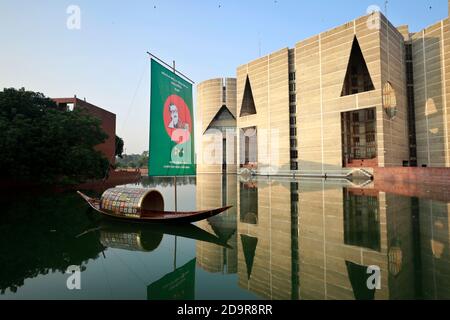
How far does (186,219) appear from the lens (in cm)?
1022

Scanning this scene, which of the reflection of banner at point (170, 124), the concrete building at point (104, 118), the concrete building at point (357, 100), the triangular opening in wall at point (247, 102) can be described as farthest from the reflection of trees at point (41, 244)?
the triangular opening in wall at point (247, 102)

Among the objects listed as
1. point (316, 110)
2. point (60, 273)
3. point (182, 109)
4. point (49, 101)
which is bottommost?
point (60, 273)

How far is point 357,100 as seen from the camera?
41969 millimetres

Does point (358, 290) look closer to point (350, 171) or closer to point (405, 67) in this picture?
point (350, 171)

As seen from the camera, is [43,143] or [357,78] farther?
[357,78]

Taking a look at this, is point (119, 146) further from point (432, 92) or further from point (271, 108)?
point (432, 92)

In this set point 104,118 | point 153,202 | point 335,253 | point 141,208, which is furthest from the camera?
point 104,118

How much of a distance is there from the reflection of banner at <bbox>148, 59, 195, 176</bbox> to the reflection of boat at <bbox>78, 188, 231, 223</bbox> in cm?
179

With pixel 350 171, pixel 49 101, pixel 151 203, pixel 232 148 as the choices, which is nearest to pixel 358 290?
pixel 151 203

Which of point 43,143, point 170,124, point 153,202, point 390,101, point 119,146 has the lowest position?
point 153,202

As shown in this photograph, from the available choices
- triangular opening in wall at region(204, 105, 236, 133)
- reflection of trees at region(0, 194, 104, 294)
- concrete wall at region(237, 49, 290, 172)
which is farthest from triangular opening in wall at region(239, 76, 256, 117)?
reflection of trees at region(0, 194, 104, 294)

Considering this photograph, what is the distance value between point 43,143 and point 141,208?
17482mm

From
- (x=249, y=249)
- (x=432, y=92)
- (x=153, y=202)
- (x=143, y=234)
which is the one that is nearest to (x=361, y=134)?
(x=432, y=92)
